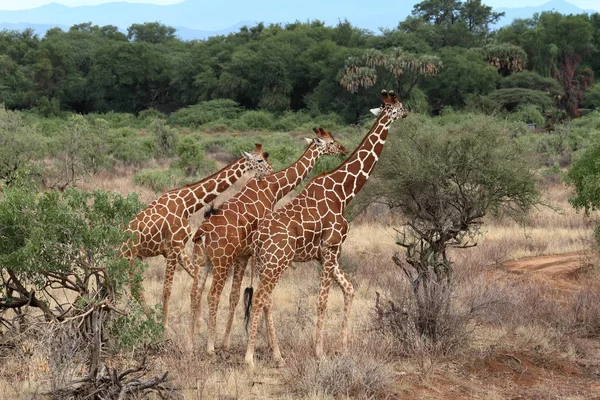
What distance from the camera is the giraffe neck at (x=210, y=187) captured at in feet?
30.8

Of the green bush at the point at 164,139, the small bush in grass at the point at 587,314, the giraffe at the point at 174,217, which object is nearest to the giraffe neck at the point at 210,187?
the giraffe at the point at 174,217

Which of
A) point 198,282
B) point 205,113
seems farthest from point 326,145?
point 205,113

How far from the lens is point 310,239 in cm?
806

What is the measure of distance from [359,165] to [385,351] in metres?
1.97

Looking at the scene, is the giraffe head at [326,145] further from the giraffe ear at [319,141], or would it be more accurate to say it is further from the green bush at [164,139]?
the green bush at [164,139]

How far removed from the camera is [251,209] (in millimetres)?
8508

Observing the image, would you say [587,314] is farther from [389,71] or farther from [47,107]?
[47,107]

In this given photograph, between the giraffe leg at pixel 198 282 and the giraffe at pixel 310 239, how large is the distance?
1.67ft

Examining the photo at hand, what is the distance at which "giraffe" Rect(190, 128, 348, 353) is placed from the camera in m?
8.22

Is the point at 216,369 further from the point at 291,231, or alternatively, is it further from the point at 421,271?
the point at 421,271

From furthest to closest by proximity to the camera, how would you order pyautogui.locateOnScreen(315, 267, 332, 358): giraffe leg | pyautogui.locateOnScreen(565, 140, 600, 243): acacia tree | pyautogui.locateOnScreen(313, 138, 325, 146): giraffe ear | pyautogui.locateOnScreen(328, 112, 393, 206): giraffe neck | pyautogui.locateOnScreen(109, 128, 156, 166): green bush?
pyautogui.locateOnScreen(109, 128, 156, 166): green bush
pyautogui.locateOnScreen(565, 140, 600, 243): acacia tree
pyautogui.locateOnScreen(313, 138, 325, 146): giraffe ear
pyautogui.locateOnScreen(328, 112, 393, 206): giraffe neck
pyautogui.locateOnScreen(315, 267, 332, 358): giraffe leg

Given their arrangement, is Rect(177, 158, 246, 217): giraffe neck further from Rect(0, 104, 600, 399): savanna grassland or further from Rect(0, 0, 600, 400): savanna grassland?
Rect(0, 104, 600, 399): savanna grassland

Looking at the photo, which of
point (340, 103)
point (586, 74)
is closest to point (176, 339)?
point (340, 103)

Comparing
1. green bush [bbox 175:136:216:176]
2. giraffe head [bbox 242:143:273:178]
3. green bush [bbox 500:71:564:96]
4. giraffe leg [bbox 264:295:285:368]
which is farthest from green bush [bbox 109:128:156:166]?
green bush [bbox 500:71:564:96]
